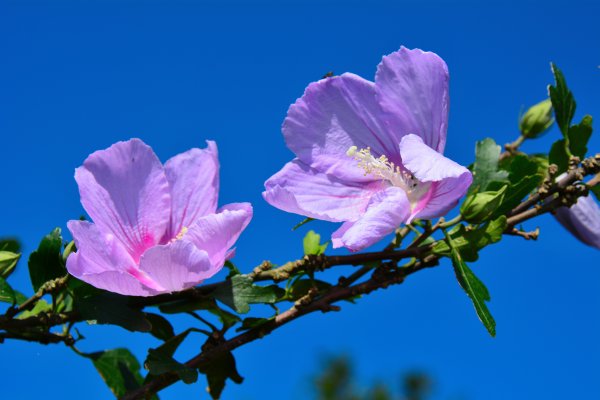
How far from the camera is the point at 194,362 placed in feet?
3.38

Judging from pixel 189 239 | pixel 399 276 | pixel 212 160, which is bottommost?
pixel 399 276

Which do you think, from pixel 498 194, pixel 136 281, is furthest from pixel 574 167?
pixel 136 281

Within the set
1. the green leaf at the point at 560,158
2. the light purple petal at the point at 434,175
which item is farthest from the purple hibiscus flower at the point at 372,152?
the green leaf at the point at 560,158

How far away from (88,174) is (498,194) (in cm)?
58

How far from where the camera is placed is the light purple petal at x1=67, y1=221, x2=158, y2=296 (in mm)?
930

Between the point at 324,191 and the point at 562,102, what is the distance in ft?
1.38

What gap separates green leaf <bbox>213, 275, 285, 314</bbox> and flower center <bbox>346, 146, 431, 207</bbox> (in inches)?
9.3

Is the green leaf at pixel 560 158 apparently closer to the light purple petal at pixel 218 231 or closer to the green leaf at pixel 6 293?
the light purple petal at pixel 218 231

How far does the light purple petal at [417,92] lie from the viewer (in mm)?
995

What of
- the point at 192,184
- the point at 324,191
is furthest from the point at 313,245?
the point at 192,184

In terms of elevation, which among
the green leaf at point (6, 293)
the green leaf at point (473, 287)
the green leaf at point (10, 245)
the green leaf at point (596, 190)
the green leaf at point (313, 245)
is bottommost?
the green leaf at point (473, 287)

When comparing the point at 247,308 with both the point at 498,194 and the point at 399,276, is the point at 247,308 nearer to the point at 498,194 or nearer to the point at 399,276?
the point at 399,276

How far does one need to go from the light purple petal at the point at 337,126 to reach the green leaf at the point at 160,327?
0.33 meters

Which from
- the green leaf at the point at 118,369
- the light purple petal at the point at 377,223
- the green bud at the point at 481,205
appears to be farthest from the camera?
the green leaf at the point at 118,369
